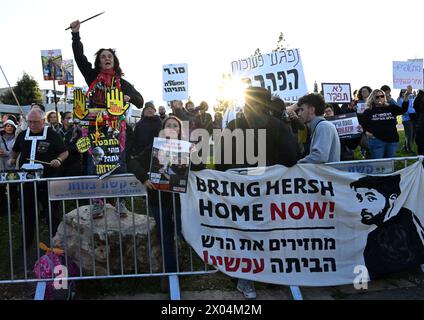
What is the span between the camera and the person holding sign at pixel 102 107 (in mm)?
4730

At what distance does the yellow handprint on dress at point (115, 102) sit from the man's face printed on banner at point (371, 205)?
276cm

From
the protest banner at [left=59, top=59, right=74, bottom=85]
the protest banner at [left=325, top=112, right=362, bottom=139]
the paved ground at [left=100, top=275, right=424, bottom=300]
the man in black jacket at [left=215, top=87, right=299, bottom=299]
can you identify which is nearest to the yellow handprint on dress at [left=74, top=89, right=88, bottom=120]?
the man in black jacket at [left=215, top=87, right=299, bottom=299]

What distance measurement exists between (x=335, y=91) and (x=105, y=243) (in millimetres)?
7513

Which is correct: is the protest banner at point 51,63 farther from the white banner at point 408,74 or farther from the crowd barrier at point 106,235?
the white banner at point 408,74

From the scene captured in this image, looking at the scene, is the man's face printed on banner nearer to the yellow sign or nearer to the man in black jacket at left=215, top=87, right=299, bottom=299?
the man in black jacket at left=215, top=87, right=299, bottom=299

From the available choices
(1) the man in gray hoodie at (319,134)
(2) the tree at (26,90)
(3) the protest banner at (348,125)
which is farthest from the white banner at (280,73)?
(2) the tree at (26,90)

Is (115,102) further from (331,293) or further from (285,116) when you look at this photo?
(331,293)

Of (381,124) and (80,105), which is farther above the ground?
(80,105)

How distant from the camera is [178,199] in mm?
4562

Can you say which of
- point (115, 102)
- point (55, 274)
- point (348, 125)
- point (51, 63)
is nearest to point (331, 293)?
point (55, 274)

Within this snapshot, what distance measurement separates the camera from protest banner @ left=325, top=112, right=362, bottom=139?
26.5ft

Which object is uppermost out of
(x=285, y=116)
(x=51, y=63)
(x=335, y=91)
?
(x=51, y=63)

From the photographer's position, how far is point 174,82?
1286 centimetres
